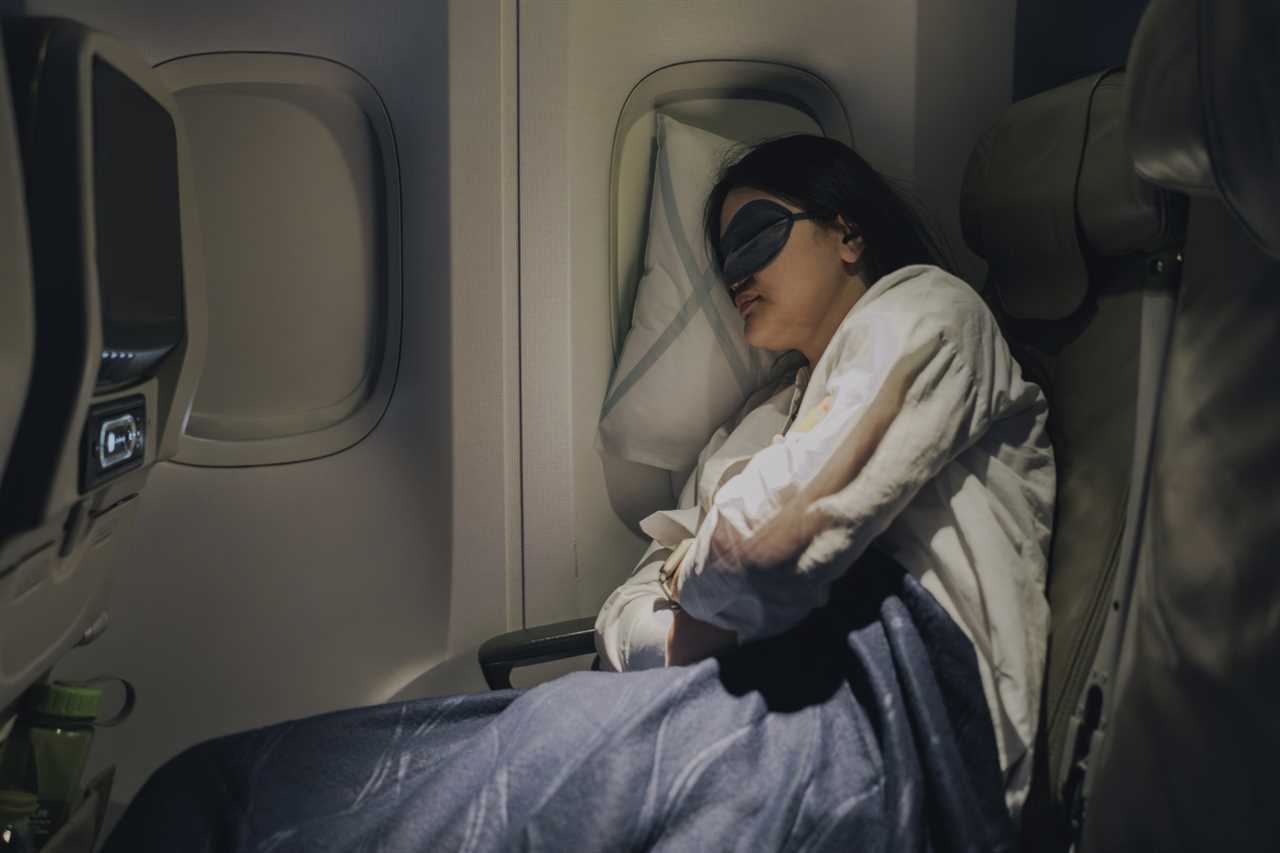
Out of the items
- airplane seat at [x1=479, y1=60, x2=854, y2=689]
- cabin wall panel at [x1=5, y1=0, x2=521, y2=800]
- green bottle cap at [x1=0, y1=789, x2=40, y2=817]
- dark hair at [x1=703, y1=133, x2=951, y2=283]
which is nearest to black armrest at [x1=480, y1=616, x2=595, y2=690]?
cabin wall panel at [x1=5, y1=0, x2=521, y2=800]

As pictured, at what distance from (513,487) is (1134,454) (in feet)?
3.12

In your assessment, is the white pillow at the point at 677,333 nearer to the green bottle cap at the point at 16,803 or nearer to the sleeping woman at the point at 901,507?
the sleeping woman at the point at 901,507

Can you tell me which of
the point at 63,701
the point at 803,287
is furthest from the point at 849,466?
the point at 63,701

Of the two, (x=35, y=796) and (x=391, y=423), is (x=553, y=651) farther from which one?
(x=35, y=796)

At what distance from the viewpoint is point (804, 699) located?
1026mm

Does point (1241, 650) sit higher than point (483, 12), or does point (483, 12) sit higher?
point (483, 12)

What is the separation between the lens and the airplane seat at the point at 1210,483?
0.54 metres

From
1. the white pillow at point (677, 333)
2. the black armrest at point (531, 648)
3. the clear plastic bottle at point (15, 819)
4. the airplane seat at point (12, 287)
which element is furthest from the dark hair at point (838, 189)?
the clear plastic bottle at point (15, 819)

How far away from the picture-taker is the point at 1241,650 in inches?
23.9

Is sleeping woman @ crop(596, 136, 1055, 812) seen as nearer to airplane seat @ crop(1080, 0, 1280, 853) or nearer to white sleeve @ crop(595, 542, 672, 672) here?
white sleeve @ crop(595, 542, 672, 672)

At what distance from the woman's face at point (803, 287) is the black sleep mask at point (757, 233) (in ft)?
0.03

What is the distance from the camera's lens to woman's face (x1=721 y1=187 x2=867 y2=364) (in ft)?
4.62

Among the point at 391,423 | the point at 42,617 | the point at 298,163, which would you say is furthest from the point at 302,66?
the point at 42,617

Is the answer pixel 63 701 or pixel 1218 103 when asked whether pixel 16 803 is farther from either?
pixel 1218 103
